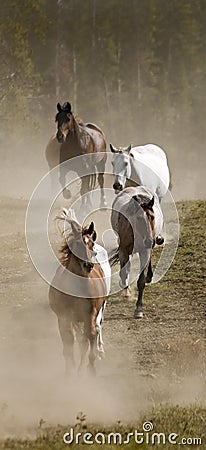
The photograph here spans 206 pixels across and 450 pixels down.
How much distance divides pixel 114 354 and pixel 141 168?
611 centimetres

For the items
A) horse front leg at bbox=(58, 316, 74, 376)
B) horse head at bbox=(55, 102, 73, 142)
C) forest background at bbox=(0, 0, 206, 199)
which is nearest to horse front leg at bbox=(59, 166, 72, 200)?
horse head at bbox=(55, 102, 73, 142)

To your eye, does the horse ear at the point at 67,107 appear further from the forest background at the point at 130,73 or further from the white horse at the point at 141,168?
the forest background at the point at 130,73

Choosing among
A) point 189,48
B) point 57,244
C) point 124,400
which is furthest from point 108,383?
point 189,48

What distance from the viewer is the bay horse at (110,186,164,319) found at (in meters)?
15.7

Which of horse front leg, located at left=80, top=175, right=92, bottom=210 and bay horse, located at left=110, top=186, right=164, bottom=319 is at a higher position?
horse front leg, located at left=80, top=175, right=92, bottom=210

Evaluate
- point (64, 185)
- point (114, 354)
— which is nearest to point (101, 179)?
point (64, 185)

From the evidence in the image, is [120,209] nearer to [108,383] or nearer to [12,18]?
[108,383]

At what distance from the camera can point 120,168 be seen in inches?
709

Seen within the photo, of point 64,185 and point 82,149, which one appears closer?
point 64,185

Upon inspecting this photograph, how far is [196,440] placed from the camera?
10281 mm

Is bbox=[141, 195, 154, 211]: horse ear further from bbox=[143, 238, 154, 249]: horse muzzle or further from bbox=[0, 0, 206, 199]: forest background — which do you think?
bbox=[0, 0, 206, 199]: forest background

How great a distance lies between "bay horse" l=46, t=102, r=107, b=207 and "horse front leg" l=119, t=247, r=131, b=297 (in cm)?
553

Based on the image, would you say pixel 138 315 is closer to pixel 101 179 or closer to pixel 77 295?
pixel 77 295

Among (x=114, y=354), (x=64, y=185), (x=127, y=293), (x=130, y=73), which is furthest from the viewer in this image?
(x=130, y=73)
